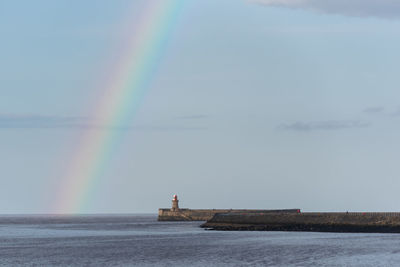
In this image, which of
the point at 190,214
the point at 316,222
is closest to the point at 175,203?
the point at 190,214

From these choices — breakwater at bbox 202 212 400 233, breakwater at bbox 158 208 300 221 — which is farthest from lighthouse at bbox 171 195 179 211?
breakwater at bbox 202 212 400 233

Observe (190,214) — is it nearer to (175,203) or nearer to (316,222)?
(175,203)

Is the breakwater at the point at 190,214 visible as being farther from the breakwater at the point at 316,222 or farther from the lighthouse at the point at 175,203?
the breakwater at the point at 316,222

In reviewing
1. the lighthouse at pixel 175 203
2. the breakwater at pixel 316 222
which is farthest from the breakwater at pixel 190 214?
the breakwater at pixel 316 222

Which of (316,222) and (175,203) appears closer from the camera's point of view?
(316,222)

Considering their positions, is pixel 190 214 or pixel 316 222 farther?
pixel 190 214

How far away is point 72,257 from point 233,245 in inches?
770

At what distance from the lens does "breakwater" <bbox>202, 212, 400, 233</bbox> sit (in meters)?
91.8

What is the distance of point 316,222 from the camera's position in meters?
103

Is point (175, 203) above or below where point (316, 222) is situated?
above

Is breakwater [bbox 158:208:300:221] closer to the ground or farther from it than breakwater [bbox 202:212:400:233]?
farther from it

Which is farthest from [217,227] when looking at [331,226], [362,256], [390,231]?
[362,256]

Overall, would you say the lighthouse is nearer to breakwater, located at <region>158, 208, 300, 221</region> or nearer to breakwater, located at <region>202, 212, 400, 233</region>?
breakwater, located at <region>158, 208, 300, 221</region>

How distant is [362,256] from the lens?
188 feet
